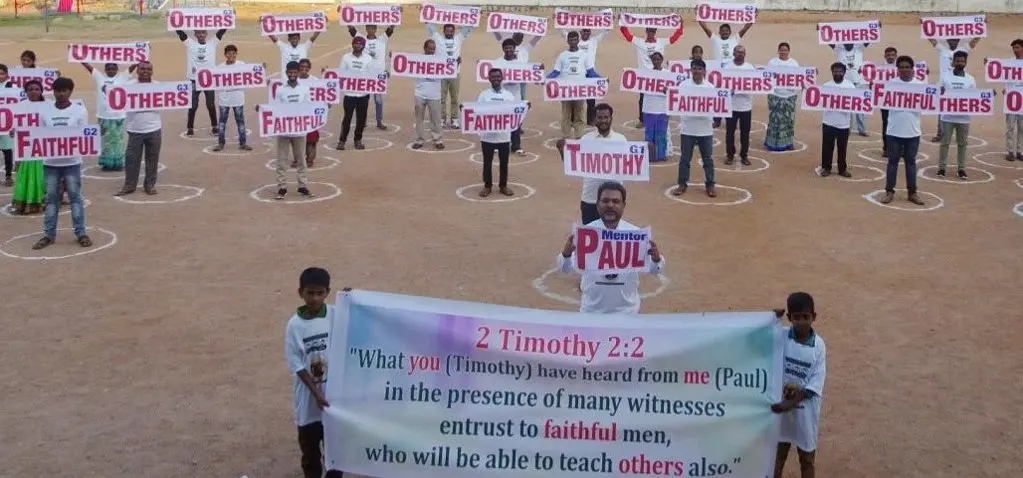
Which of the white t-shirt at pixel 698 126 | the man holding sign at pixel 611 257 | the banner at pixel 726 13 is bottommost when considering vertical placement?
the man holding sign at pixel 611 257

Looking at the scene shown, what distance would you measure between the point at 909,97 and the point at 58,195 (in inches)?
446

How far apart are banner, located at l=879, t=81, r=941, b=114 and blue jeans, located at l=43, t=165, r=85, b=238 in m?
10.9

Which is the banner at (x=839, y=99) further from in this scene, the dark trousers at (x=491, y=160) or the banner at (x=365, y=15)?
the banner at (x=365, y=15)

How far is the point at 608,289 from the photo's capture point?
7895 mm

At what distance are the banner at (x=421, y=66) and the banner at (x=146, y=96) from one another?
13.8ft

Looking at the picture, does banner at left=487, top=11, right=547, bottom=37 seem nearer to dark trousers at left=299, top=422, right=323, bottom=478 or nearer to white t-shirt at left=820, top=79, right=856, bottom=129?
white t-shirt at left=820, top=79, right=856, bottom=129

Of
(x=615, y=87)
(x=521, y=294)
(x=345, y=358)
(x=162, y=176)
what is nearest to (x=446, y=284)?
(x=521, y=294)

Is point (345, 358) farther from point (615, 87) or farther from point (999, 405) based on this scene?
point (615, 87)

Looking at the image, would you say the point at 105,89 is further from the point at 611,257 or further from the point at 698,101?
the point at 611,257

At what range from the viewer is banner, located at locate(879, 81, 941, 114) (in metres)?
15.1

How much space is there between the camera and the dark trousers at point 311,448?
6.69 meters

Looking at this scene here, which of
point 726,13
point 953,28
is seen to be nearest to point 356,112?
point 726,13

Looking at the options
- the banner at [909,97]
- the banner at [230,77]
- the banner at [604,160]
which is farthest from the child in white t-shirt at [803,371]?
the banner at [230,77]

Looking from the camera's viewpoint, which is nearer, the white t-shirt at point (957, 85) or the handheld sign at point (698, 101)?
the handheld sign at point (698, 101)
